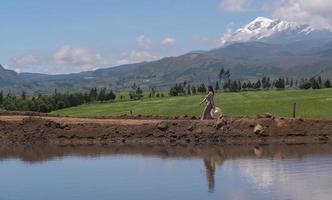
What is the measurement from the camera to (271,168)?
3325cm

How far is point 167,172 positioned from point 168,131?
16243 mm

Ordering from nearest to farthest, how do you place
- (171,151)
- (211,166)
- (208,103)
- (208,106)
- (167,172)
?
(167,172) → (211,166) → (171,151) → (208,103) → (208,106)

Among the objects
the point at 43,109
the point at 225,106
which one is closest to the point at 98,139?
the point at 225,106

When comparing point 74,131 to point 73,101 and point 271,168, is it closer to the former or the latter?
point 271,168

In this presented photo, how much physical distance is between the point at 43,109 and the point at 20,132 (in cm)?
8532

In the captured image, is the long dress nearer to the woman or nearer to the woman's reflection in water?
the woman

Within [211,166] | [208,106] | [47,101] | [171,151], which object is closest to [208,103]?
[208,106]

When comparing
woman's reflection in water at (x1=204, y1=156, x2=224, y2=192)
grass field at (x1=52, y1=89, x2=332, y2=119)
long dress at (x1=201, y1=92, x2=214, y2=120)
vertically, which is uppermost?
long dress at (x1=201, y1=92, x2=214, y2=120)

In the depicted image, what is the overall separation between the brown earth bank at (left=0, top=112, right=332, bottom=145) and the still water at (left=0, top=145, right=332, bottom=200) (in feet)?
9.24

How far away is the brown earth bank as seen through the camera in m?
48.2

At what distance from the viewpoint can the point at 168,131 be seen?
161 ft

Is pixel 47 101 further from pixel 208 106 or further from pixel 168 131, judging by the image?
pixel 208 106

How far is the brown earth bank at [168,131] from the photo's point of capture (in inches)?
1898

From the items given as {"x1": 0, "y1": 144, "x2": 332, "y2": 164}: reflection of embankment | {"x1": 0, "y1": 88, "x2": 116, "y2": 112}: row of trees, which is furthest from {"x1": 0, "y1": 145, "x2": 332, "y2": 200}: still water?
{"x1": 0, "y1": 88, "x2": 116, "y2": 112}: row of trees
